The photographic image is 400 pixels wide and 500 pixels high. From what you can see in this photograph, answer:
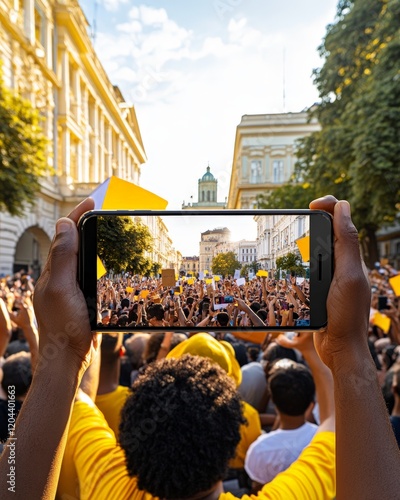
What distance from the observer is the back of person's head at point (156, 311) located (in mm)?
1142

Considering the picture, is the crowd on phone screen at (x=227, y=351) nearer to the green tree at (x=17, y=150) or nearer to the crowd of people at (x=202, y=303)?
the crowd of people at (x=202, y=303)

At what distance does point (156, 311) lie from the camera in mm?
1157

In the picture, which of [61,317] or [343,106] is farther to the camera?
[343,106]

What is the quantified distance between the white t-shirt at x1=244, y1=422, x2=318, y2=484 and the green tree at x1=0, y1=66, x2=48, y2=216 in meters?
9.61

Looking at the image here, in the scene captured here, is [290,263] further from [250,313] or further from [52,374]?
[52,374]

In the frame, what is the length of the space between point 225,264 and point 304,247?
241 mm

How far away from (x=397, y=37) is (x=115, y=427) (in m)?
12.8

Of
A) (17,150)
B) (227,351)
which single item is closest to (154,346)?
(227,351)

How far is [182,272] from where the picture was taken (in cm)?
120

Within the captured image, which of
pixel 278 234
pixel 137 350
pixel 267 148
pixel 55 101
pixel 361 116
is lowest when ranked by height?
pixel 137 350

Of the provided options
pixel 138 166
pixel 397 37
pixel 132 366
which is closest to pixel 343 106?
pixel 397 37

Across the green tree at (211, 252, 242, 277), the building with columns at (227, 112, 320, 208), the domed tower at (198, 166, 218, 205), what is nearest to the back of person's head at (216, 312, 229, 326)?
the green tree at (211, 252, 242, 277)

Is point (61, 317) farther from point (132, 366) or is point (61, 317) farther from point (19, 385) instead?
point (132, 366)

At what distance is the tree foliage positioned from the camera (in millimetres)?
11117
